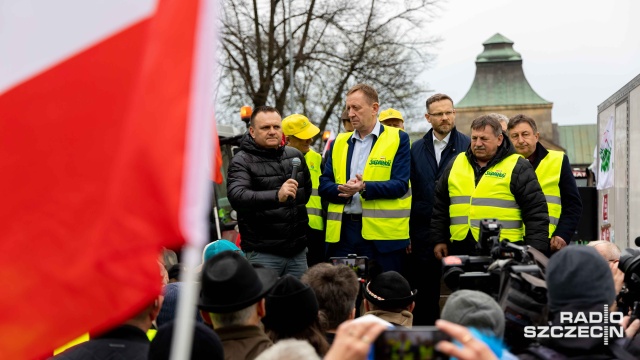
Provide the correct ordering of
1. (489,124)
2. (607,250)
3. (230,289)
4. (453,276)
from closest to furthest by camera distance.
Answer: (230,289) < (453,276) < (607,250) < (489,124)

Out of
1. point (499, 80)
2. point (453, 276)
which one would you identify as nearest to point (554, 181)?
point (453, 276)

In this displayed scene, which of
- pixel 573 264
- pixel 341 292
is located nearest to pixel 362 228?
pixel 341 292

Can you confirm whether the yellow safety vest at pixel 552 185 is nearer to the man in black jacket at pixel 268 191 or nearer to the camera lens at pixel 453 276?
the man in black jacket at pixel 268 191

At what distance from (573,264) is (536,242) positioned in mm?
3489

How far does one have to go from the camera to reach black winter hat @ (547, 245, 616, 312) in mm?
3410

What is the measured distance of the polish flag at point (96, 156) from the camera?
8.60 ft

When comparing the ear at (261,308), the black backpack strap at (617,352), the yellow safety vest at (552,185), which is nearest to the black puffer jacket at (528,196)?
the yellow safety vest at (552,185)

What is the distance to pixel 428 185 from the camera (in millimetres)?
8023

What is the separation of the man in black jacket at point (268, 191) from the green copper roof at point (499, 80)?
8761 centimetres

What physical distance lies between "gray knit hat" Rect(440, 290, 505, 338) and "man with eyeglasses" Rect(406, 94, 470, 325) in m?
4.42

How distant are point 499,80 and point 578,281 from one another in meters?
94.7

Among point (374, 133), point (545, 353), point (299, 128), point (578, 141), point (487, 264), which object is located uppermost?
point (578, 141)

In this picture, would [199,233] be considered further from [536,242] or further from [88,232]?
[536,242]

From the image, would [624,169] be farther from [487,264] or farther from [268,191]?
[487,264]
